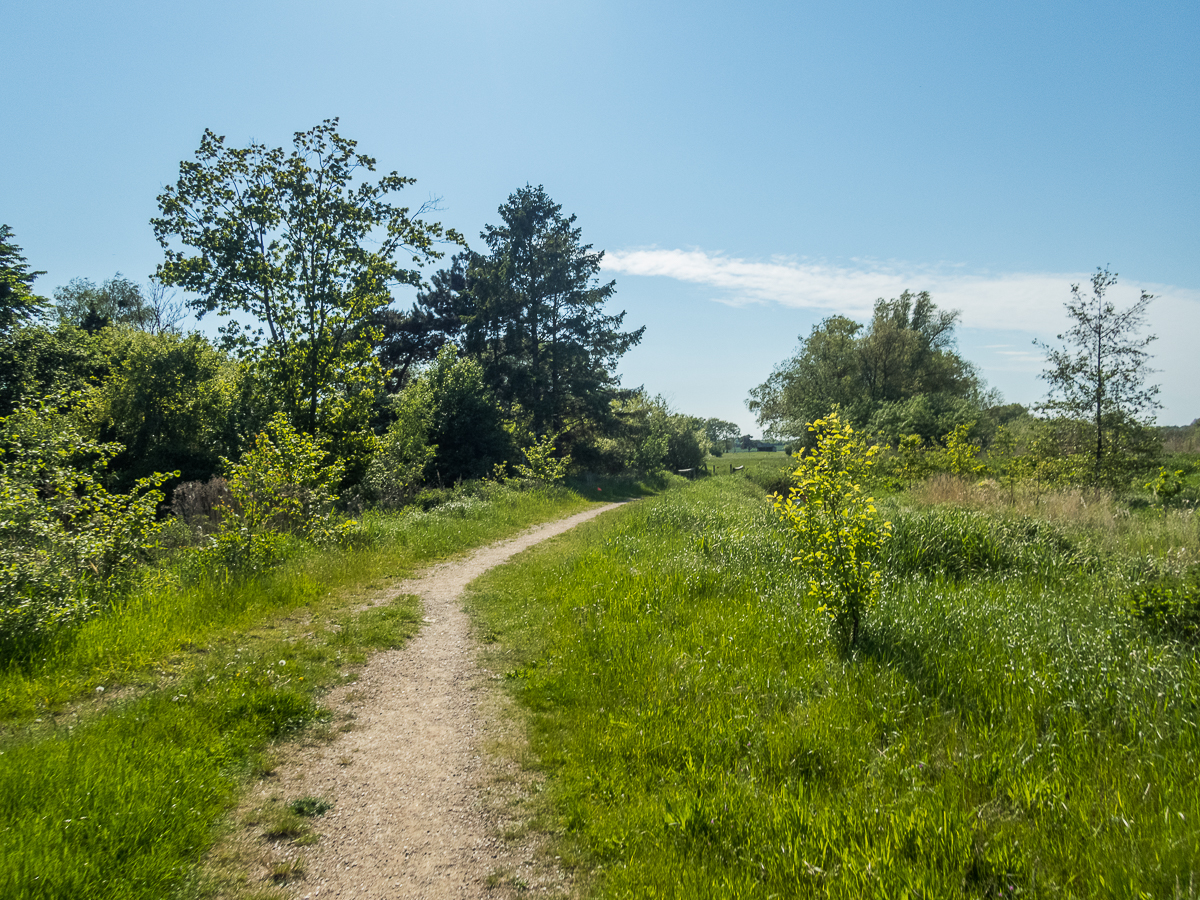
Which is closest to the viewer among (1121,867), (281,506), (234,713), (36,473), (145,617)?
(1121,867)

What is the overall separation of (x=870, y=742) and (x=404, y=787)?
352cm

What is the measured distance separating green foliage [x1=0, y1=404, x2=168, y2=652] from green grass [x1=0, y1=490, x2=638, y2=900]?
40 cm

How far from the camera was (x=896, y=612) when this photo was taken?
6613 millimetres

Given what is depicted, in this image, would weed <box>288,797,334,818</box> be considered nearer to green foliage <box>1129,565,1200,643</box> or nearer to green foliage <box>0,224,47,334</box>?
green foliage <box>1129,565,1200,643</box>

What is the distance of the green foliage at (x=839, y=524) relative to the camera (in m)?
5.91

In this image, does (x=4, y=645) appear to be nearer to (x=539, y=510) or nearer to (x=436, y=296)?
(x=539, y=510)

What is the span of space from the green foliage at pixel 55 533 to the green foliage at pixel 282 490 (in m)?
1.72

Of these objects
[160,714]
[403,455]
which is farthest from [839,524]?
[403,455]

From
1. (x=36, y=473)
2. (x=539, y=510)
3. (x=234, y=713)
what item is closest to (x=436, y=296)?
(x=539, y=510)

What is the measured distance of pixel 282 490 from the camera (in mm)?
10797

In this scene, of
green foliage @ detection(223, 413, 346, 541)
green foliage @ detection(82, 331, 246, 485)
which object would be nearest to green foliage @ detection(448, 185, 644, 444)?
green foliage @ detection(82, 331, 246, 485)

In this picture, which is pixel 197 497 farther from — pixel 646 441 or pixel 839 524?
pixel 646 441

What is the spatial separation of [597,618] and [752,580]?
2.62 metres

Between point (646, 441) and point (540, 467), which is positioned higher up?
point (646, 441)
